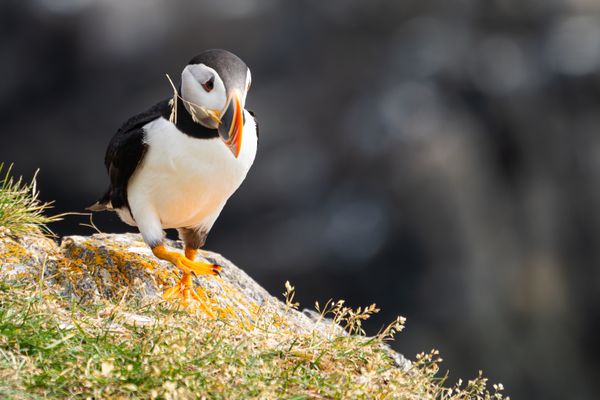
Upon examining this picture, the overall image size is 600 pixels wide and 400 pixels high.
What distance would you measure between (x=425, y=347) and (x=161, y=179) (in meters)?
9.74

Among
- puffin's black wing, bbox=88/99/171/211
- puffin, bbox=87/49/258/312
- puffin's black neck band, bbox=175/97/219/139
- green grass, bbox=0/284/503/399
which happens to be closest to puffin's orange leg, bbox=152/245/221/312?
puffin, bbox=87/49/258/312

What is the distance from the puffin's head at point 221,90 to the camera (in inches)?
186

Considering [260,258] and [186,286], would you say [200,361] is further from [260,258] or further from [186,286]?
[260,258]

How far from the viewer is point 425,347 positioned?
14.2m

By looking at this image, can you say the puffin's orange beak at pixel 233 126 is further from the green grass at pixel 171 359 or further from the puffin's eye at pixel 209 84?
the green grass at pixel 171 359

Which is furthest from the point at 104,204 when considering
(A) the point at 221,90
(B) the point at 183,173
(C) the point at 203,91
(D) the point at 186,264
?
(A) the point at 221,90

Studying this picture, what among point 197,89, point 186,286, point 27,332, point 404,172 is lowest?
point 27,332

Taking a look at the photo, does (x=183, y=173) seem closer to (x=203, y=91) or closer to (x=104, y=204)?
(x=203, y=91)

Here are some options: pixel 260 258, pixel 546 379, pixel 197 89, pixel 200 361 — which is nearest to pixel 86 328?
pixel 200 361

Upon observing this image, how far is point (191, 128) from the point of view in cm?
514

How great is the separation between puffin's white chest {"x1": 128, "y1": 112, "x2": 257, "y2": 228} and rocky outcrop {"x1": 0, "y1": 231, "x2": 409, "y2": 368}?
1.19 feet

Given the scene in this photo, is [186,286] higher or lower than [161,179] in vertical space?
lower

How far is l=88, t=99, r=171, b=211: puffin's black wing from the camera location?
17.8 ft

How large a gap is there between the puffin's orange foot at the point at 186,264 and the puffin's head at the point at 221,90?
763 millimetres
